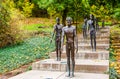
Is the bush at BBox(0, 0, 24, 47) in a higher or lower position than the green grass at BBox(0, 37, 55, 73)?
higher

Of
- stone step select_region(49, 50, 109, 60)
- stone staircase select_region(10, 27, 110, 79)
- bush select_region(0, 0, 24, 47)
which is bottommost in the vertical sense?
stone staircase select_region(10, 27, 110, 79)

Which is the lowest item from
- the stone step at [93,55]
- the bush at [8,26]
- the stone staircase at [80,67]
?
the stone staircase at [80,67]

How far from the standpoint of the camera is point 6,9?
1953 cm

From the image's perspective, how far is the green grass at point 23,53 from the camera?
14779 millimetres

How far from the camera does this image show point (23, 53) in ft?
56.1

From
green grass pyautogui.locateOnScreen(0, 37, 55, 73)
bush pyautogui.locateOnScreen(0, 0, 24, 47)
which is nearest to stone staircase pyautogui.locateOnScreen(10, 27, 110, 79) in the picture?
green grass pyautogui.locateOnScreen(0, 37, 55, 73)

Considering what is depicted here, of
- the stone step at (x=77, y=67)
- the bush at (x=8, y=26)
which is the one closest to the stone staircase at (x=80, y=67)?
the stone step at (x=77, y=67)

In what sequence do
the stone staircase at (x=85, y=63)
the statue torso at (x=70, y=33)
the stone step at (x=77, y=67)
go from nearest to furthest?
1. the statue torso at (x=70, y=33)
2. the stone step at (x=77, y=67)
3. the stone staircase at (x=85, y=63)

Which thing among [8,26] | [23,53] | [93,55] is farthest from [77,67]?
[8,26]

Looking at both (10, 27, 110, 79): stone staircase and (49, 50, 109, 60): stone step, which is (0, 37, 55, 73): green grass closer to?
(10, 27, 110, 79): stone staircase

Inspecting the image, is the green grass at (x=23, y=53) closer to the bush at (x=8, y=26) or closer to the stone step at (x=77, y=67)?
the bush at (x=8, y=26)

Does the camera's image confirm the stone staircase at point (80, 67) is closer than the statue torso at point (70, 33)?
No

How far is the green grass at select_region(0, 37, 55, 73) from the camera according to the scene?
582 inches

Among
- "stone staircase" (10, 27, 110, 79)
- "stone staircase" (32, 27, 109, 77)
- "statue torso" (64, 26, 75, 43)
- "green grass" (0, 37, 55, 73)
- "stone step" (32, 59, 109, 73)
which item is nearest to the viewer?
"statue torso" (64, 26, 75, 43)
